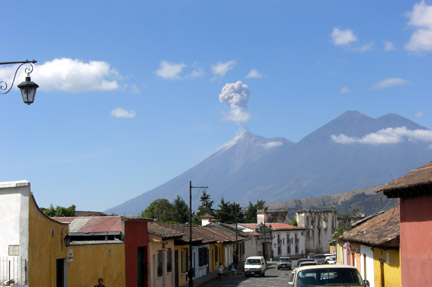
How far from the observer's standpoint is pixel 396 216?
88.6 feet

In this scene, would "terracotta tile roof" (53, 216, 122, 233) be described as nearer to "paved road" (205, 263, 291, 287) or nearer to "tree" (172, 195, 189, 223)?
"paved road" (205, 263, 291, 287)

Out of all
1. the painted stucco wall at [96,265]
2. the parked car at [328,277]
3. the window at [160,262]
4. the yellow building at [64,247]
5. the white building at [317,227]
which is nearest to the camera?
the parked car at [328,277]

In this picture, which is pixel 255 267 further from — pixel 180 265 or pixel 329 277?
pixel 329 277

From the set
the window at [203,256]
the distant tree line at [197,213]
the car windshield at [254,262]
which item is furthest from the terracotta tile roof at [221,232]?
the distant tree line at [197,213]

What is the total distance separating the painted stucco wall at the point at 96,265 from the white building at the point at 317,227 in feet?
263

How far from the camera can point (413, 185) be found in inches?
632

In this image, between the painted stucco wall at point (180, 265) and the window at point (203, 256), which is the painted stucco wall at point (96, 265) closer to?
the painted stucco wall at point (180, 265)

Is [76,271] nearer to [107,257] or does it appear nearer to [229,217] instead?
[107,257]

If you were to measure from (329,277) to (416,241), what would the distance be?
3.26 m

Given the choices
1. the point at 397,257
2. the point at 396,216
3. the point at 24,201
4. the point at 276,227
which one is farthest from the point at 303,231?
the point at 24,201

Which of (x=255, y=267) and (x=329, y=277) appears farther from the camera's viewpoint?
(x=255, y=267)

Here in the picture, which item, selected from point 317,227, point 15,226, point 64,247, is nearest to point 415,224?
point 64,247

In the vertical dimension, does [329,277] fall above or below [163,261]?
above

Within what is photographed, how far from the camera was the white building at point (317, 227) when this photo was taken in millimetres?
103125
